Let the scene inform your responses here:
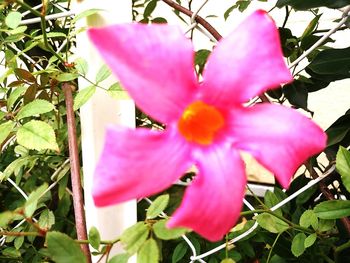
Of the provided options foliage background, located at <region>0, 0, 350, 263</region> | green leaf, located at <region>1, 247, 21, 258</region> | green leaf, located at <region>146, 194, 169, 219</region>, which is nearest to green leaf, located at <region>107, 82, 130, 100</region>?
foliage background, located at <region>0, 0, 350, 263</region>

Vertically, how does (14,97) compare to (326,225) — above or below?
above

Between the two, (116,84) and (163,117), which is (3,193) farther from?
(163,117)

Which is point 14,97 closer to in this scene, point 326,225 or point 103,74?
point 103,74

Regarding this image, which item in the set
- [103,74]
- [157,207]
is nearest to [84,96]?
[103,74]

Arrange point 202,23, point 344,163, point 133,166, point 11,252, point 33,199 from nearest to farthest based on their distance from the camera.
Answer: point 133,166 < point 33,199 < point 344,163 < point 202,23 < point 11,252

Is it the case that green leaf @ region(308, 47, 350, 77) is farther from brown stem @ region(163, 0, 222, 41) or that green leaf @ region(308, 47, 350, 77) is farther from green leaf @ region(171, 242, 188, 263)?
green leaf @ region(171, 242, 188, 263)

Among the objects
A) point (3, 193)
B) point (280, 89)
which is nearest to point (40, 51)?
point (3, 193)

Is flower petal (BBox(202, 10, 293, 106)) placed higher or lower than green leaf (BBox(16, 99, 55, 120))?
higher

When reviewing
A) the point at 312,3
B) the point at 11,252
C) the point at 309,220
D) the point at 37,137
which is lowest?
the point at 11,252
